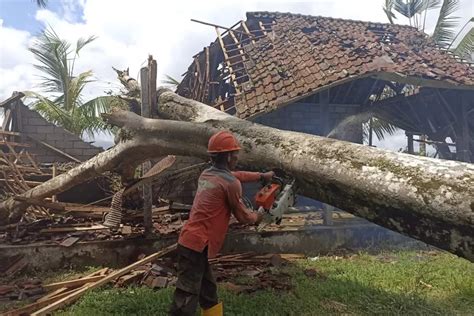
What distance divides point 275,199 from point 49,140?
9382mm

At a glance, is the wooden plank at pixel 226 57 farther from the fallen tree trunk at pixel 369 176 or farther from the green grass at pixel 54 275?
the green grass at pixel 54 275

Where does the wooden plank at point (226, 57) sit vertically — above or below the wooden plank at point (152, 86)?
above

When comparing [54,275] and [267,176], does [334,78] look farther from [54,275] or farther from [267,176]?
[54,275]

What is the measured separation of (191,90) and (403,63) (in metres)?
6.28

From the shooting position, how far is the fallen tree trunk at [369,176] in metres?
2.24

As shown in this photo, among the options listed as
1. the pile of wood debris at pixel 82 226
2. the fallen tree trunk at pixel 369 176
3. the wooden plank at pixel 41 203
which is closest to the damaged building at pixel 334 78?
the pile of wood debris at pixel 82 226

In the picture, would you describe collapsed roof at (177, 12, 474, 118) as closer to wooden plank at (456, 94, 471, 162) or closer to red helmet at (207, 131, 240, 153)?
wooden plank at (456, 94, 471, 162)

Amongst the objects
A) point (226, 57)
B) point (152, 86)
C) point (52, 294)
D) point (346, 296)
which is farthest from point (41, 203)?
point (226, 57)

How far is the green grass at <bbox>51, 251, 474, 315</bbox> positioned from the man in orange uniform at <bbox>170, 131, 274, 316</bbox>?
795 millimetres

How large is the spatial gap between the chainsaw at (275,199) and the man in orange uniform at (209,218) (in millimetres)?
88

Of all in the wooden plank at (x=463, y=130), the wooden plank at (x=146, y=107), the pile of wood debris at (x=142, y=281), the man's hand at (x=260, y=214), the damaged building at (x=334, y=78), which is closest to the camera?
the man's hand at (x=260, y=214)

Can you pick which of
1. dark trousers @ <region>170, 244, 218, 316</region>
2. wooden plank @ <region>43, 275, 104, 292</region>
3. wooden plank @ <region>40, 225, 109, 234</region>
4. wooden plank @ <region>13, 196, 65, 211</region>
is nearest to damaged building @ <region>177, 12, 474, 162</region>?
wooden plank @ <region>40, 225, 109, 234</region>

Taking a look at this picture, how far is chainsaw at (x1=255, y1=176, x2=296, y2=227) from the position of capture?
3.13 meters

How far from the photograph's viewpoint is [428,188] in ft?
7.58
